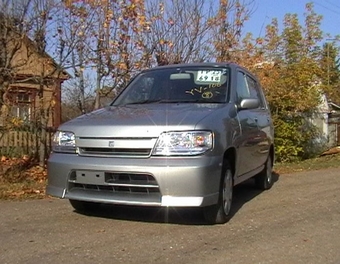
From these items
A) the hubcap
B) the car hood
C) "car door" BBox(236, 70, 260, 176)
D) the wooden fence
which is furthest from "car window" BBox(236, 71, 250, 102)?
the wooden fence

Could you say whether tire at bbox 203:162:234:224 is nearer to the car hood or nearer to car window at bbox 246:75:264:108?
the car hood

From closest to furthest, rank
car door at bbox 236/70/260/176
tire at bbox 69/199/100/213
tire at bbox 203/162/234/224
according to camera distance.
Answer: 1. tire at bbox 203/162/234/224
2. tire at bbox 69/199/100/213
3. car door at bbox 236/70/260/176

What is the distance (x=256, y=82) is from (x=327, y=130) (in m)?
14.5

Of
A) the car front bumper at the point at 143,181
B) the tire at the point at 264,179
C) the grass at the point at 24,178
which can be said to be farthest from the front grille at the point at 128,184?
the tire at the point at 264,179

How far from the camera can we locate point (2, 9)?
8547 millimetres

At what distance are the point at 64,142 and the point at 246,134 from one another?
224cm

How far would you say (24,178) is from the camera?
9.05 meters

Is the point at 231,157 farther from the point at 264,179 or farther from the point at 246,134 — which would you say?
the point at 264,179

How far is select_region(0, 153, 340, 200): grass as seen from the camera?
23.9 feet

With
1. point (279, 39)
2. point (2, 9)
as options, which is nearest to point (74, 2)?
point (2, 9)

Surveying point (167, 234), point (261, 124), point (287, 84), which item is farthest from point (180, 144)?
point (287, 84)

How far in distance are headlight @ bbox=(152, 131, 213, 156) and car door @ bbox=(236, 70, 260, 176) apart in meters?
1.05

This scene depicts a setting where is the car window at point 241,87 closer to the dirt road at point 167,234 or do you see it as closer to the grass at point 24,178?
the dirt road at point 167,234

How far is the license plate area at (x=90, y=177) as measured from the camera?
16.5ft
